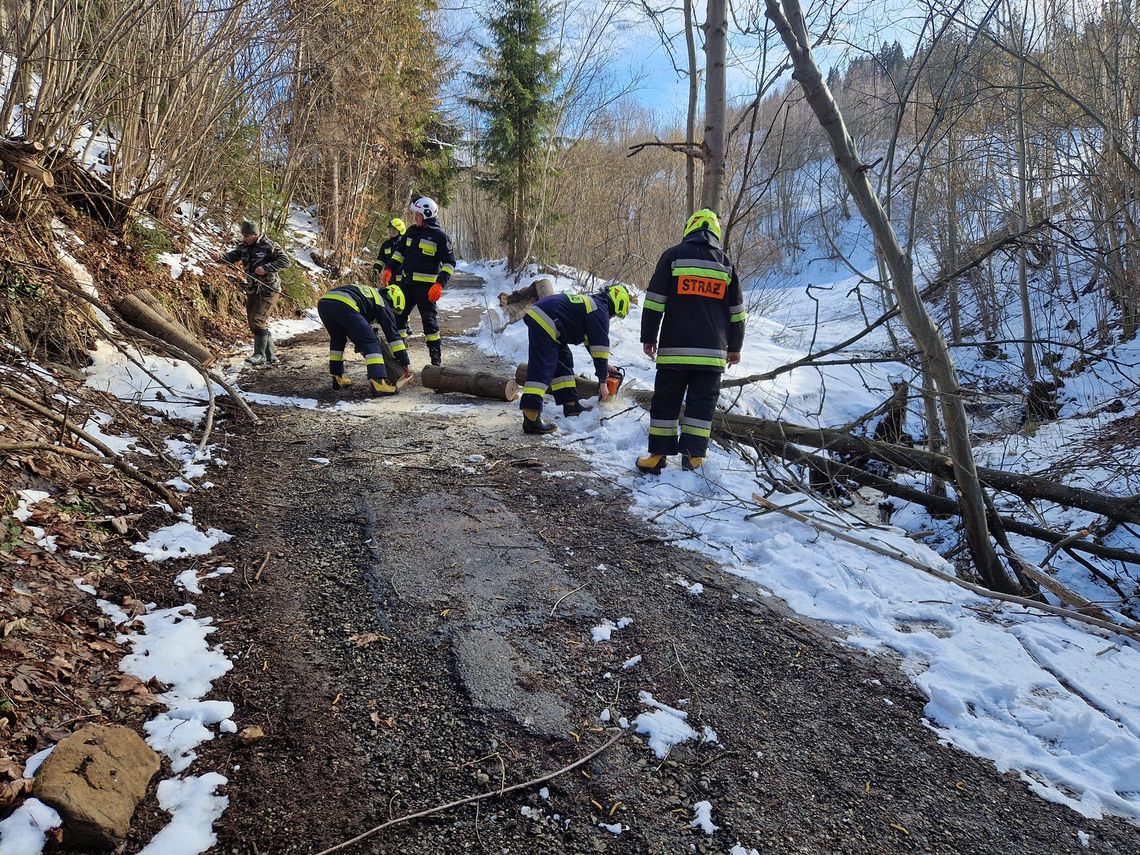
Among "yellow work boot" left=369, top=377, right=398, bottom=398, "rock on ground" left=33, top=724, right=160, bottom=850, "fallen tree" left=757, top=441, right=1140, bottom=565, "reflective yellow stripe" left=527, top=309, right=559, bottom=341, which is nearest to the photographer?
"rock on ground" left=33, top=724, right=160, bottom=850

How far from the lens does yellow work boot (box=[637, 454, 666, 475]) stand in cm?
542

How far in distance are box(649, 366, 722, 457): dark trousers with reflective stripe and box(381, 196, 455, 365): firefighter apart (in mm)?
4308

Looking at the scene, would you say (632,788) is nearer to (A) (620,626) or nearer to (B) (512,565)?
(A) (620,626)

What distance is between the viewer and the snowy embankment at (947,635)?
8.16 feet

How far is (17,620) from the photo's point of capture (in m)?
2.50

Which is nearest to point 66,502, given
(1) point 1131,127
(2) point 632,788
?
(2) point 632,788

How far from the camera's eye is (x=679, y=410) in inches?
212

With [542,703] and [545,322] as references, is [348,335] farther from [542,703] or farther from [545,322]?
[542,703]

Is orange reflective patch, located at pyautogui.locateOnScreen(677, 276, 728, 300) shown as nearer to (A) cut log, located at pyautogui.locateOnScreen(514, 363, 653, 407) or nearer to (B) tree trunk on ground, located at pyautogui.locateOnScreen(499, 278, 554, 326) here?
(A) cut log, located at pyautogui.locateOnScreen(514, 363, 653, 407)

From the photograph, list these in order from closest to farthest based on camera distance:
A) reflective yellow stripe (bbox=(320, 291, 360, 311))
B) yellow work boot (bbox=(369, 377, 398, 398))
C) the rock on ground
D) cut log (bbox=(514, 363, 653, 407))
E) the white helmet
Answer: the rock on ground < cut log (bbox=(514, 363, 653, 407)) < reflective yellow stripe (bbox=(320, 291, 360, 311)) < yellow work boot (bbox=(369, 377, 398, 398)) < the white helmet

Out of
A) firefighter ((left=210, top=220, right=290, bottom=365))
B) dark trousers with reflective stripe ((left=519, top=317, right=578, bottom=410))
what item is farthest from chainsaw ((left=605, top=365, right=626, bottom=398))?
firefighter ((left=210, top=220, right=290, bottom=365))

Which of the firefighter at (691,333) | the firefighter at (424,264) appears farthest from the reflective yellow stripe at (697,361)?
the firefighter at (424,264)

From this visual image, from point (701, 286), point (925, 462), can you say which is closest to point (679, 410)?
point (701, 286)

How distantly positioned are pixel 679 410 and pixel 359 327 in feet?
13.1
